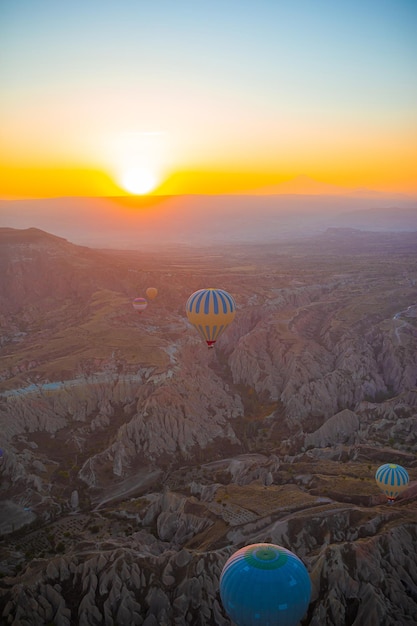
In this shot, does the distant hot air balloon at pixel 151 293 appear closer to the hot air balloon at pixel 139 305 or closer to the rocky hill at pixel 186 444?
the rocky hill at pixel 186 444

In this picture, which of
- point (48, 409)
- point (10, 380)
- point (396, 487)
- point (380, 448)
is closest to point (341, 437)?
point (380, 448)

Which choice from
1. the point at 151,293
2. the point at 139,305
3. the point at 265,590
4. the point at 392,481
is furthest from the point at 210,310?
the point at 151,293

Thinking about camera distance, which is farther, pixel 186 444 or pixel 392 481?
pixel 186 444

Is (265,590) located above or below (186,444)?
above

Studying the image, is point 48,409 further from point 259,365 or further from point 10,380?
point 259,365

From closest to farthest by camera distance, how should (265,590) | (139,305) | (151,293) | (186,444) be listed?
(265,590)
(186,444)
(139,305)
(151,293)

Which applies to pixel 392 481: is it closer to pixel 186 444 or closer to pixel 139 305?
pixel 186 444

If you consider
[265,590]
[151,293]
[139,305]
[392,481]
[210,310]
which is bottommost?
[392,481]
